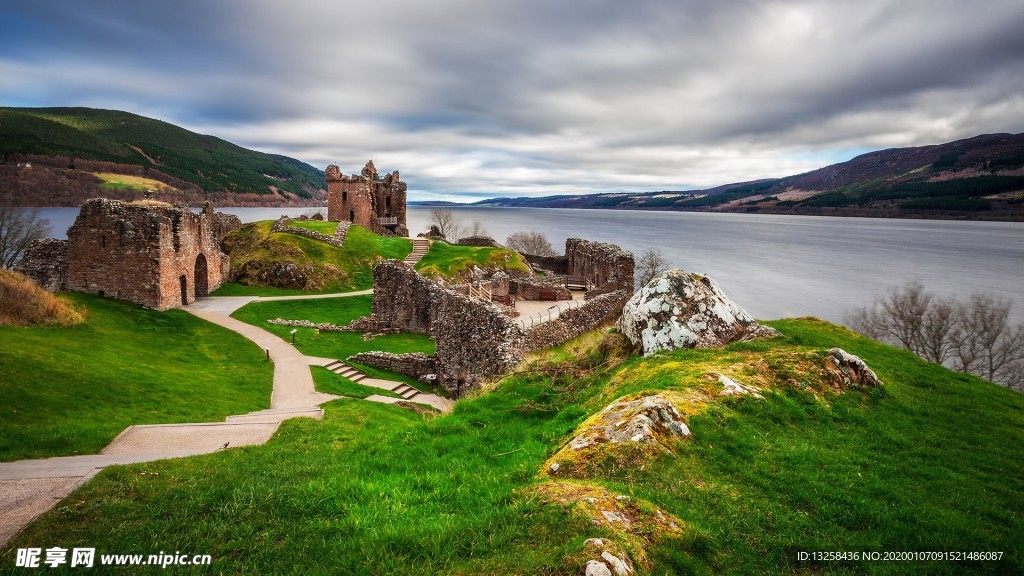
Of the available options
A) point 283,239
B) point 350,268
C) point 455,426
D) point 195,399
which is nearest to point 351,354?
point 195,399

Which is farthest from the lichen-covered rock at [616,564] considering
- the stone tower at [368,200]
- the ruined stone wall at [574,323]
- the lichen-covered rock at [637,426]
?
the stone tower at [368,200]

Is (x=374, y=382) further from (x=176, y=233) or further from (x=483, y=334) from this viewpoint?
(x=176, y=233)

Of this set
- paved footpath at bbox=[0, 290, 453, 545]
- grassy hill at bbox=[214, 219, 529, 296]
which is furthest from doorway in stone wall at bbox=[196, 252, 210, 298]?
paved footpath at bbox=[0, 290, 453, 545]

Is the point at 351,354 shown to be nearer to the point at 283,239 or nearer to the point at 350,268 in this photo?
the point at 350,268

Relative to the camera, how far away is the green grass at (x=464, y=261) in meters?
41.2

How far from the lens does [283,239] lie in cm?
4147

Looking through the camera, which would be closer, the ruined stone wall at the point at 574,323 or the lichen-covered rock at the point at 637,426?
the lichen-covered rock at the point at 637,426

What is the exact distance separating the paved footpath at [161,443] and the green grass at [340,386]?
0.38 meters

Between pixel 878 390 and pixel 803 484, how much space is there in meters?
4.62

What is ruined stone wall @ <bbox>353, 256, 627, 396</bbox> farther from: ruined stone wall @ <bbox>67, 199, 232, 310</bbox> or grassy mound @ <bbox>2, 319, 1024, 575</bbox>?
ruined stone wall @ <bbox>67, 199, 232, 310</bbox>

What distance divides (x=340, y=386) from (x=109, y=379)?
296 inches

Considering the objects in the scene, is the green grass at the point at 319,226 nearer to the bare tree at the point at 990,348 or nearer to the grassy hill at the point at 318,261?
the grassy hill at the point at 318,261

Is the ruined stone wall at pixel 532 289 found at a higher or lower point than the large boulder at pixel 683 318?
lower

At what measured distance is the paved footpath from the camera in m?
6.11
